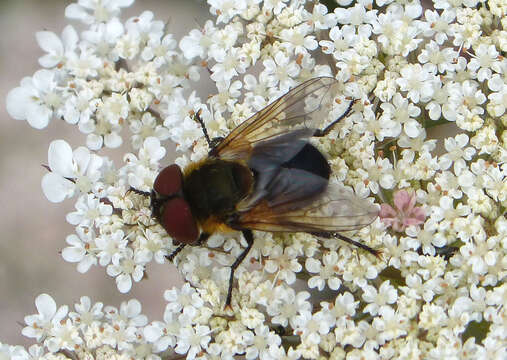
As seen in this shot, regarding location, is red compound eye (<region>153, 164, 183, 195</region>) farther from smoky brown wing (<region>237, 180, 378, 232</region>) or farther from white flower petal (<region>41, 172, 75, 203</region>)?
white flower petal (<region>41, 172, 75, 203</region>)

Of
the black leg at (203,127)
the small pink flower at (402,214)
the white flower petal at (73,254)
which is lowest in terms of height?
the small pink flower at (402,214)

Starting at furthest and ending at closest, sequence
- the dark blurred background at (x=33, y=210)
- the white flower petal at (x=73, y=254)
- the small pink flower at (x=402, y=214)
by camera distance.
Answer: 1. the dark blurred background at (x=33, y=210)
2. the white flower petal at (x=73, y=254)
3. the small pink flower at (x=402, y=214)

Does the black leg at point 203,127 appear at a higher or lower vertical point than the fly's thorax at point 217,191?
higher

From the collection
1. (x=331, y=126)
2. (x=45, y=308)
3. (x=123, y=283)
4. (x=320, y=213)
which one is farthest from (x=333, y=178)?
(x=45, y=308)

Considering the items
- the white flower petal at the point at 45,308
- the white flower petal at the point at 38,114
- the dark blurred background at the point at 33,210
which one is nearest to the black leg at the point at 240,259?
the white flower petal at the point at 45,308

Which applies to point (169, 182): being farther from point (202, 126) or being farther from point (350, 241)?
point (350, 241)

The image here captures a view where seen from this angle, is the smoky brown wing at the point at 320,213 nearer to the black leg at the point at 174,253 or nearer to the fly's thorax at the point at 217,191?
the fly's thorax at the point at 217,191

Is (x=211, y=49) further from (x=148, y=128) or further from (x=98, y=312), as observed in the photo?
(x=98, y=312)
